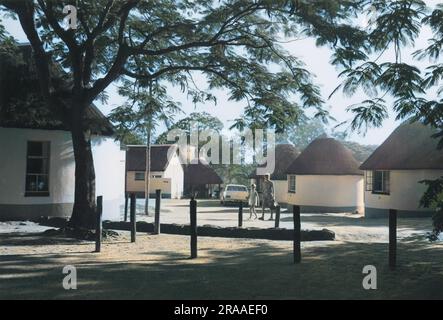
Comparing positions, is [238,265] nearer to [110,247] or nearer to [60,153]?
[110,247]

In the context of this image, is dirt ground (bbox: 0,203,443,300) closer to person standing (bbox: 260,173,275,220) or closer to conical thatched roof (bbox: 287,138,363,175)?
person standing (bbox: 260,173,275,220)

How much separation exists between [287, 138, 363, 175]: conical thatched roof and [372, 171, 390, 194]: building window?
3588 mm

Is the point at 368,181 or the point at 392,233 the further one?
the point at 368,181

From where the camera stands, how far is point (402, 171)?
26500 millimetres

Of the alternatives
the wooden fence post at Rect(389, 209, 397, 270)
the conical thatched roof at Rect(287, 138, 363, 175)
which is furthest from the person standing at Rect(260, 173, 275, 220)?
the wooden fence post at Rect(389, 209, 397, 270)

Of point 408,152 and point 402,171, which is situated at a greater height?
point 408,152

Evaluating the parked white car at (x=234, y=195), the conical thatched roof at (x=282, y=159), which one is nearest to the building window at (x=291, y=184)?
the conical thatched roof at (x=282, y=159)

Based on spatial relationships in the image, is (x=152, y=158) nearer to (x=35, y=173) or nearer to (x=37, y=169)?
(x=37, y=169)

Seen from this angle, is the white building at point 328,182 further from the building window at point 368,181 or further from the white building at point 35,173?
the white building at point 35,173

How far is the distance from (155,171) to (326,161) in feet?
80.0

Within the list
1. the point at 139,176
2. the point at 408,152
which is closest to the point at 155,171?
the point at 139,176

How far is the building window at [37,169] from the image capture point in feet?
60.3

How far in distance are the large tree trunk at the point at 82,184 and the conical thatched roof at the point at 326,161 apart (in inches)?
798
